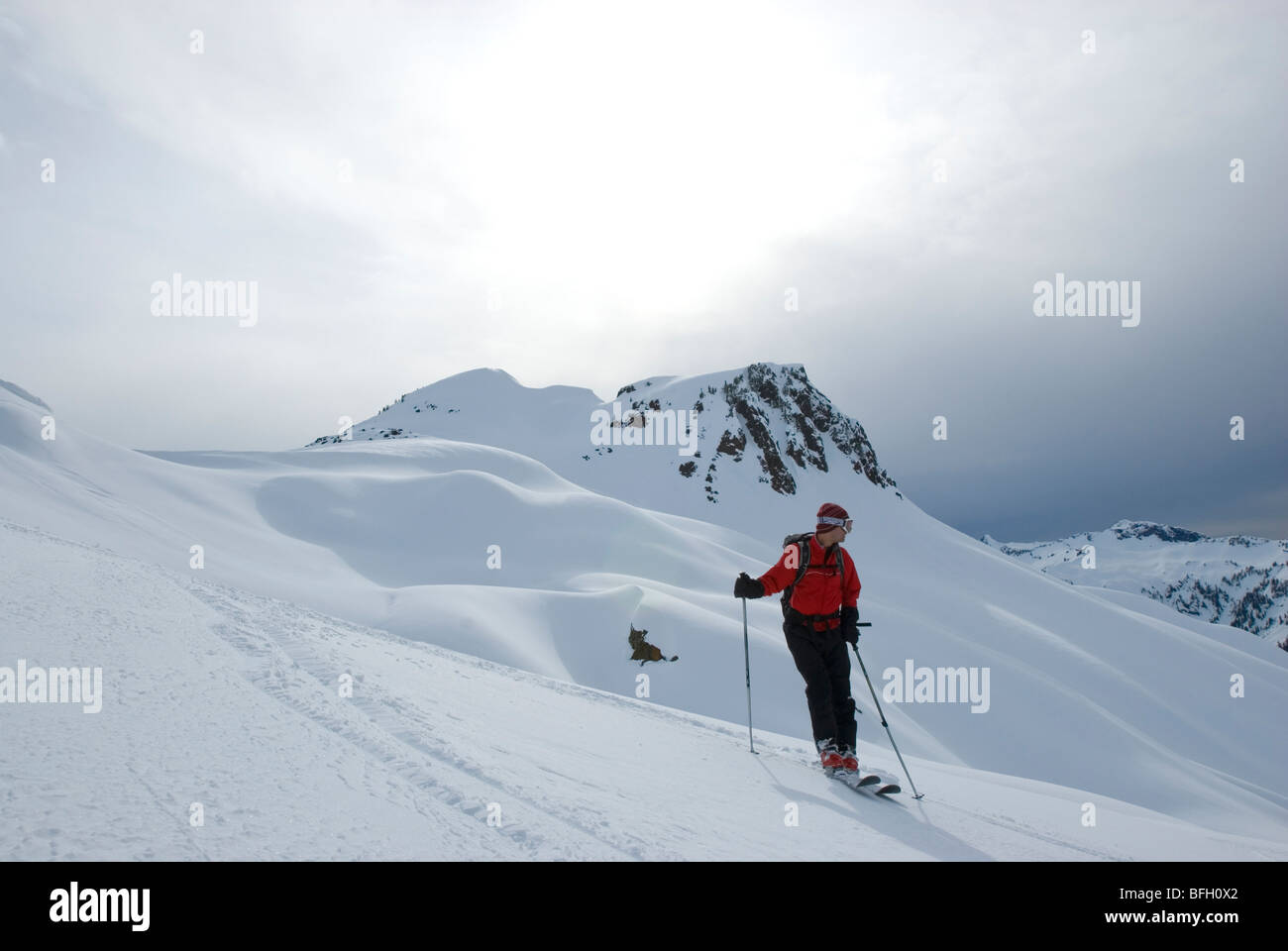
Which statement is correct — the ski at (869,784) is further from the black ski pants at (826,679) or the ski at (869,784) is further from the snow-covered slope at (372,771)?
the black ski pants at (826,679)

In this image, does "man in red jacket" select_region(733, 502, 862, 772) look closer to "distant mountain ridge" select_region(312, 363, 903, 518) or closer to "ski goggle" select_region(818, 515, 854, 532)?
"ski goggle" select_region(818, 515, 854, 532)

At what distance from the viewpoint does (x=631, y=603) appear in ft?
71.4

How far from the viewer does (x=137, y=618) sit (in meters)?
6.39

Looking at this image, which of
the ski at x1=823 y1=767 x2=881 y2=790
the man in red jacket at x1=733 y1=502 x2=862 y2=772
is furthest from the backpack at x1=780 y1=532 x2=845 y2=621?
the ski at x1=823 y1=767 x2=881 y2=790

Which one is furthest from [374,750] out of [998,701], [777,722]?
[998,701]

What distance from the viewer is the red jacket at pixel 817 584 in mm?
6832

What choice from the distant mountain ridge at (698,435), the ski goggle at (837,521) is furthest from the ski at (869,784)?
the distant mountain ridge at (698,435)

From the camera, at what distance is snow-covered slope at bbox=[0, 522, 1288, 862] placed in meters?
3.18

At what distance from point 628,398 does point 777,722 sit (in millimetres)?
71822

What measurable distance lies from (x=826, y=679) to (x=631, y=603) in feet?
50.3

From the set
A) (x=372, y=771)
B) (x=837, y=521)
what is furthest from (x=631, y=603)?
(x=372, y=771)

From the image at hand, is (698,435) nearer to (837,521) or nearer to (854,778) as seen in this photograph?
(837,521)

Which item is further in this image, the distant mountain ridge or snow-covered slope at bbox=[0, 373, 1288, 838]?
the distant mountain ridge
